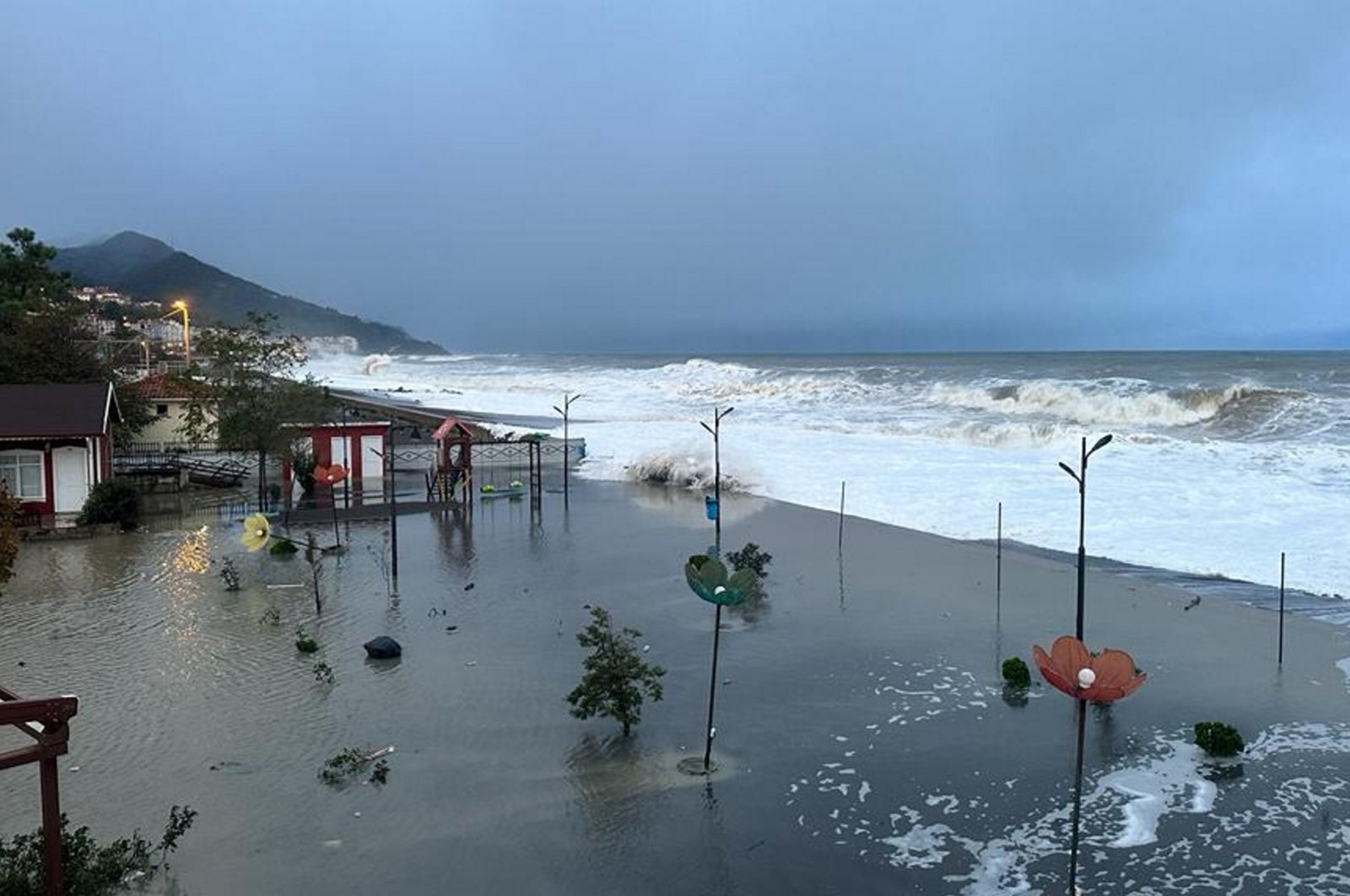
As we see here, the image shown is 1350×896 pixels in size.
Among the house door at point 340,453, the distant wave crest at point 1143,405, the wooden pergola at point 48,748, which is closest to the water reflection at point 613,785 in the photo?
the wooden pergola at point 48,748

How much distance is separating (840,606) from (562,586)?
476cm

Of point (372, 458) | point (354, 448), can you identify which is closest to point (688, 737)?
point (354, 448)

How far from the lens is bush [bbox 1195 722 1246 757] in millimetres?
9977

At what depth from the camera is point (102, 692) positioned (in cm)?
1169

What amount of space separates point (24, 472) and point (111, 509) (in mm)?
2529

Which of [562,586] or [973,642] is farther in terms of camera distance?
[562,586]

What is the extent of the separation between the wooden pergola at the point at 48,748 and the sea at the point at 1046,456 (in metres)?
16.7

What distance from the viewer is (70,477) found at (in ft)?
77.5

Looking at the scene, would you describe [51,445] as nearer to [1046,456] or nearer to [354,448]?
[354,448]

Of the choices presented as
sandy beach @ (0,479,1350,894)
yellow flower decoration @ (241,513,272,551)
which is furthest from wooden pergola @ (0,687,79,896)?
yellow flower decoration @ (241,513,272,551)

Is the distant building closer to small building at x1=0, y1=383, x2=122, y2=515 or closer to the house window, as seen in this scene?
small building at x1=0, y1=383, x2=122, y2=515

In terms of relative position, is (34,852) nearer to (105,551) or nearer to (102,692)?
(102,692)

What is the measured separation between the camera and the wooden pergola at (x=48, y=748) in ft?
15.7

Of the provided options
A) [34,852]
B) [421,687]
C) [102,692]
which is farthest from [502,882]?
[102,692]
